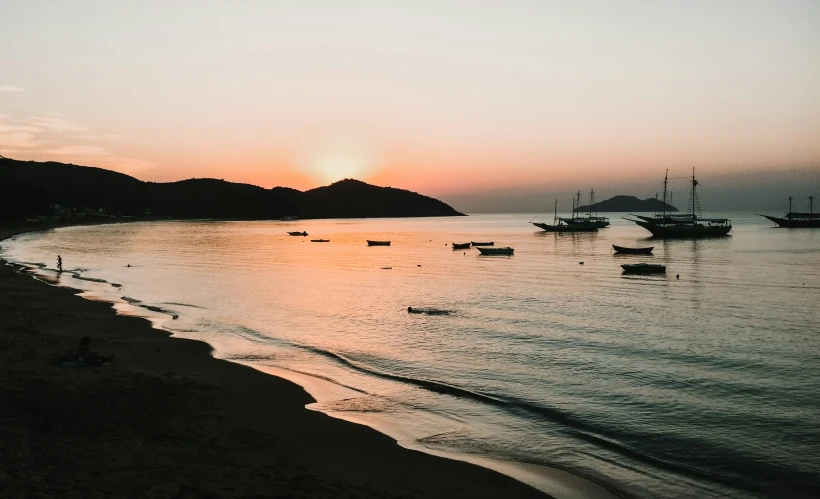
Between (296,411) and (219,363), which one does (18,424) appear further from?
(219,363)

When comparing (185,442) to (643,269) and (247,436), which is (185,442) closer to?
(247,436)

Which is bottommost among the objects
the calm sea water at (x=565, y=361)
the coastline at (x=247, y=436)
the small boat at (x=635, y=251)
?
the calm sea water at (x=565, y=361)

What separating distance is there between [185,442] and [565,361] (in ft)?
52.7

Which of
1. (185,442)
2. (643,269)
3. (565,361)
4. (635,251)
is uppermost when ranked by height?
(635,251)

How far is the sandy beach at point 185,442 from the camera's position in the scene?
9.92 meters

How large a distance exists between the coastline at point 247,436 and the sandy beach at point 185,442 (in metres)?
0.02

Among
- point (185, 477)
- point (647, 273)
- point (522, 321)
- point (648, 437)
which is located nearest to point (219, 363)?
point (185, 477)

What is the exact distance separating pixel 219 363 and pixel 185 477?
12109mm

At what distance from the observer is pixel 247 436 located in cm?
1352

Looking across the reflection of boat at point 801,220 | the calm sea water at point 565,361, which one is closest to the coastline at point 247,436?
the calm sea water at point 565,361

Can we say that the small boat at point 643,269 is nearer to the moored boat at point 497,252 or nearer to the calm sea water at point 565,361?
the calm sea water at point 565,361

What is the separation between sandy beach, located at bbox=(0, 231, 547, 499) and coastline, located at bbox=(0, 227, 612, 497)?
1.0 inches

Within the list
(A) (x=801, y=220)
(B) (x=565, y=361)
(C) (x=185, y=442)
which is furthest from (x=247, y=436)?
(A) (x=801, y=220)

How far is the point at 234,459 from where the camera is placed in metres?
11.8
